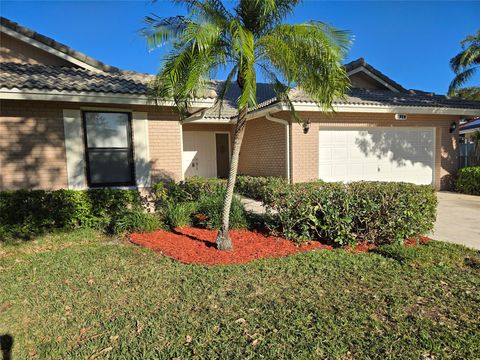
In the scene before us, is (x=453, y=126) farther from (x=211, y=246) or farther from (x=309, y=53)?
(x=211, y=246)

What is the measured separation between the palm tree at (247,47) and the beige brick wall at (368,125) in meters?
5.69

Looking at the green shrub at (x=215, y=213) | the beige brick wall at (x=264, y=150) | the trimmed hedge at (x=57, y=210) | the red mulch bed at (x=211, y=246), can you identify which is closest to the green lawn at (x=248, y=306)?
the red mulch bed at (x=211, y=246)

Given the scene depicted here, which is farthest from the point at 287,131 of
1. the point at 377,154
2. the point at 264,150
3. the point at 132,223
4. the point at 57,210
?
the point at 57,210

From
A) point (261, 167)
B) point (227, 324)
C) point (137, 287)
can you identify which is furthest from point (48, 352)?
point (261, 167)

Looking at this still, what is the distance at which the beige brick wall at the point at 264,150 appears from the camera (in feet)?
37.3

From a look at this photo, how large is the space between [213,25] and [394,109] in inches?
363

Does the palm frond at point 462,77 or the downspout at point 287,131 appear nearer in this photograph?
the downspout at point 287,131

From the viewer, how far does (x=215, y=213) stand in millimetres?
7082

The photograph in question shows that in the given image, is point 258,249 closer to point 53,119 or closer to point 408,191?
point 408,191

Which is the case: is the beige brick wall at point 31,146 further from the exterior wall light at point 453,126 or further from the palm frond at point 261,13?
the exterior wall light at point 453,126

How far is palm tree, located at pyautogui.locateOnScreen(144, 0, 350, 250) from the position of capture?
4574mm

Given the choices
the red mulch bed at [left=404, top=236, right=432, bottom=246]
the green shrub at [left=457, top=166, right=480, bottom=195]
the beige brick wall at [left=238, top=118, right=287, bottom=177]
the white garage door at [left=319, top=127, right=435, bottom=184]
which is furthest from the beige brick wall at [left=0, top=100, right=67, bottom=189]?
the green shrub at [left=457, top=166, right=480, bottom=195]

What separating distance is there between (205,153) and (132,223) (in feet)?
28.9

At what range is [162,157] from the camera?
8656 mm
